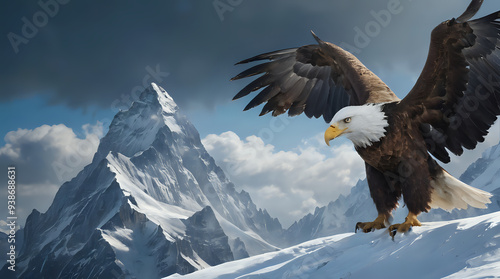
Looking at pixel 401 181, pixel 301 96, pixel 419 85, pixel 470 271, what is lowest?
pixel 470 271

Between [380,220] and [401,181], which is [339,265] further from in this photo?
[401,181]

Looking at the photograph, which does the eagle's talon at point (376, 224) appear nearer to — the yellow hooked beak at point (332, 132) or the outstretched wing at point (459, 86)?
the outstretched wing at point (459, 86)

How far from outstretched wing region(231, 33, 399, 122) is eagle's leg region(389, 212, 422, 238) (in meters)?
2.08

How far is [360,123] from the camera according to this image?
445 centimetres

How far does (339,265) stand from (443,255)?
168 centimetres

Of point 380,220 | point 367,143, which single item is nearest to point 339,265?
point 380,220

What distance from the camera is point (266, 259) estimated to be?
8.31 m

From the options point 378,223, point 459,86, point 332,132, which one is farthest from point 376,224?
point 459,86

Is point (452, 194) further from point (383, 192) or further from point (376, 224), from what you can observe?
point (376, 224)

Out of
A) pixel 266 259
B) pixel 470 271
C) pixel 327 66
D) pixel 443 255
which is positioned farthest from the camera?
pixel 266 259

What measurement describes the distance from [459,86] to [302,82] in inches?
103

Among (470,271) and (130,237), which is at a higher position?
(130,237)

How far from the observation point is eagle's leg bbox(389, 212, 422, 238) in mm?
4750

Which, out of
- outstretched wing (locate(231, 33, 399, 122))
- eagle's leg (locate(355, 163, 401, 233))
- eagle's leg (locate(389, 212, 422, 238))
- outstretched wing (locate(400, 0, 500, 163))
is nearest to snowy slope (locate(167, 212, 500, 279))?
eagle's leg (locate(389, 212, 422, 238))
